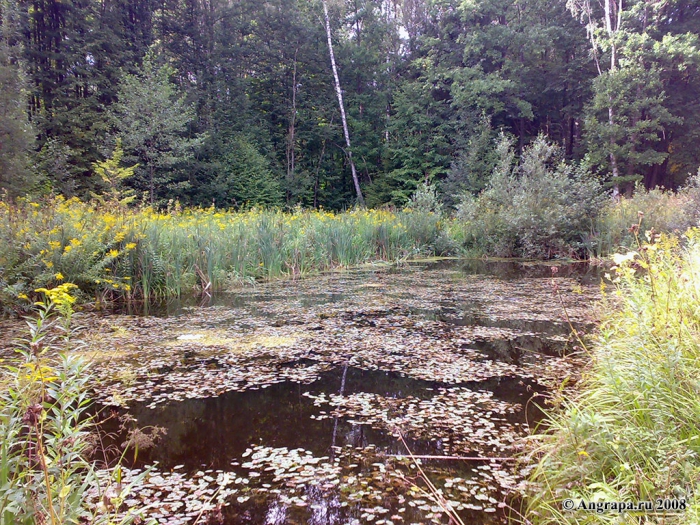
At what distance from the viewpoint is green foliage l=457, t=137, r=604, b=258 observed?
9297 millimetres

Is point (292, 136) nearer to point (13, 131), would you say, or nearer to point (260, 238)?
point (13, 131)

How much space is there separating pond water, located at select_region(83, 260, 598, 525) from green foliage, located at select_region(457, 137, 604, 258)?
515cm

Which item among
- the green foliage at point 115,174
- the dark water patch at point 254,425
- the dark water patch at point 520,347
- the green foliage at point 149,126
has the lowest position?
the dark water patch at point 520,347

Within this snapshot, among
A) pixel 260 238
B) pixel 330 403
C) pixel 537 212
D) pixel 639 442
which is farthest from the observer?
pixel 537 212

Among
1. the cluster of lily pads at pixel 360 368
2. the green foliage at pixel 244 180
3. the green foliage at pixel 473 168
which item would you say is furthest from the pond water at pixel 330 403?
the green foliage at pixel 473 168

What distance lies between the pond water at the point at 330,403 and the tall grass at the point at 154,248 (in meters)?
0.72

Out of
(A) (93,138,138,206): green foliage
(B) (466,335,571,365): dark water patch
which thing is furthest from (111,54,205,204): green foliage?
(B) (466,335,571,365): dark water patch

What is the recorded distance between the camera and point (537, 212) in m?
9.41

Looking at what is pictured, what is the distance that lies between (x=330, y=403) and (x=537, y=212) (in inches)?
329

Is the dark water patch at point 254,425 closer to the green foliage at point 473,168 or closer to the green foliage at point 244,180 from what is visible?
the green foliage at point 244,180

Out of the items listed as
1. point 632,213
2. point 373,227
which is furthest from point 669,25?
point 373,227

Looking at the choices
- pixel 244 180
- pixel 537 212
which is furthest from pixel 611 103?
pixel 244 180

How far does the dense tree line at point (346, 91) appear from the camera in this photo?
46.0 feet

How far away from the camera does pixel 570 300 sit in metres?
4.71
